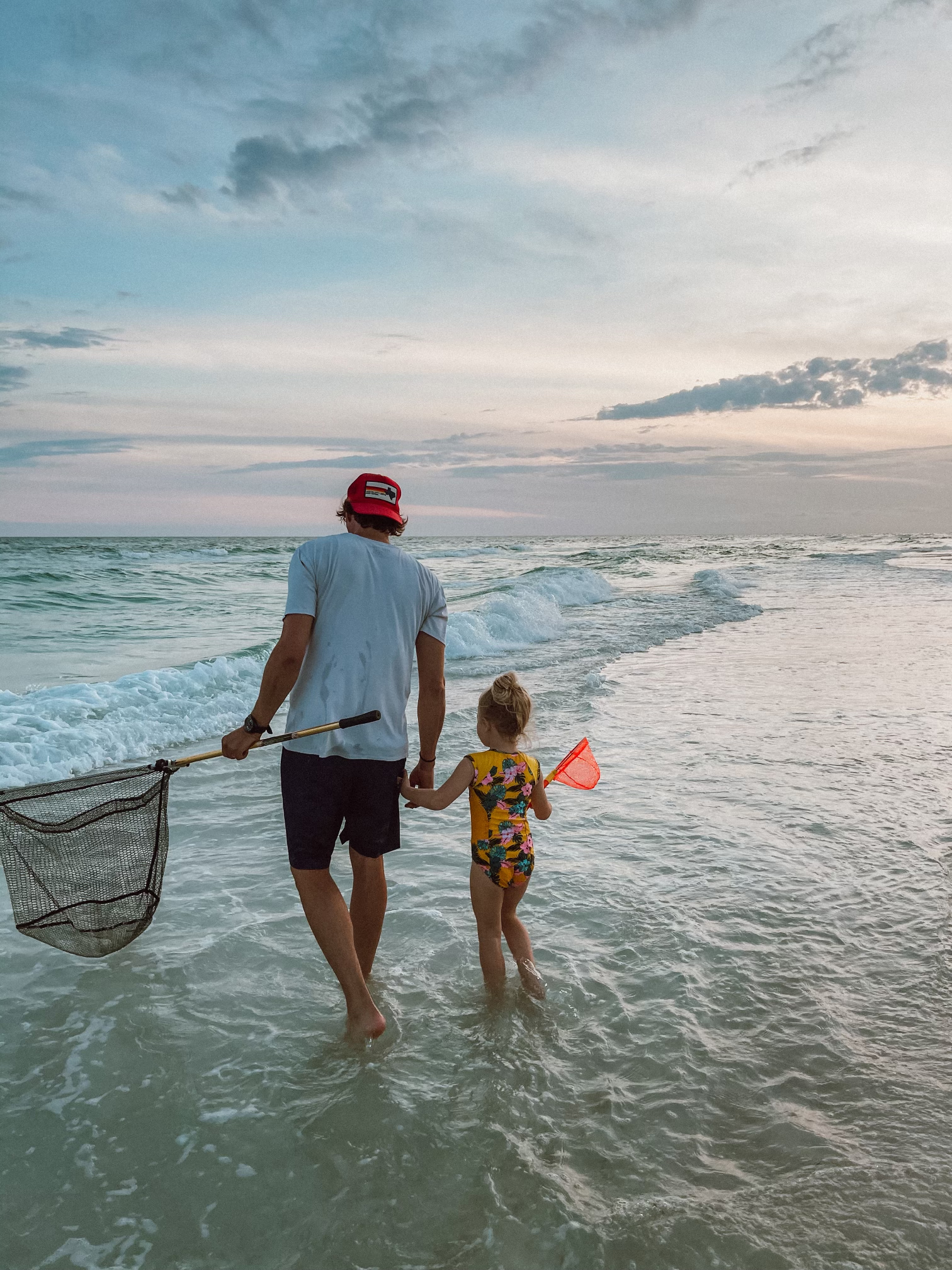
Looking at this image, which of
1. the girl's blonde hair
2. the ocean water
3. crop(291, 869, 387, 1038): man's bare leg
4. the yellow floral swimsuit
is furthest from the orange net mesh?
crop(291, 869, 387, 1038): man's bare leg

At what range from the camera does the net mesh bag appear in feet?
11.5

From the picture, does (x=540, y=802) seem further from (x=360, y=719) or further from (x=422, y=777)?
(x=360, y=719)

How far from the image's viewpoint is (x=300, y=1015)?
3.71 metres

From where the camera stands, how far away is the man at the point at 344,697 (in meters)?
3.37

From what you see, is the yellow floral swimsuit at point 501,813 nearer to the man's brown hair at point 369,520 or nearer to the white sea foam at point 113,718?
the man's brown hair at point 369,520

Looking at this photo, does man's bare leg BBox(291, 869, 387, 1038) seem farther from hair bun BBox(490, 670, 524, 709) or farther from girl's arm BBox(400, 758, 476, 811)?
hair bun BBox(490, 670, 524, 709)

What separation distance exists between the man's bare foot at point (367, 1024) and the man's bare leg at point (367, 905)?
0.92 feet

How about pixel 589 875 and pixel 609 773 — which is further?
pixel 609 773

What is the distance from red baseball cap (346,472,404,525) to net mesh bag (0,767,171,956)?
1334 mm

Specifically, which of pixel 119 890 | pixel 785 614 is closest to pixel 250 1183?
pixel 119 890

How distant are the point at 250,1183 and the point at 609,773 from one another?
4725 mm

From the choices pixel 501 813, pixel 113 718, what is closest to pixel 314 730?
pixel 501 813

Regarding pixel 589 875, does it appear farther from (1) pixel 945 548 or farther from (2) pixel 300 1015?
(1) pixel 945 548

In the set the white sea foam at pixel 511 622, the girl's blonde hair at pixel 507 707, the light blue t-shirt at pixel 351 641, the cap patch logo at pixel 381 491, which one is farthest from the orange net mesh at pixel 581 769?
the white sea foam at pixel 511 622
